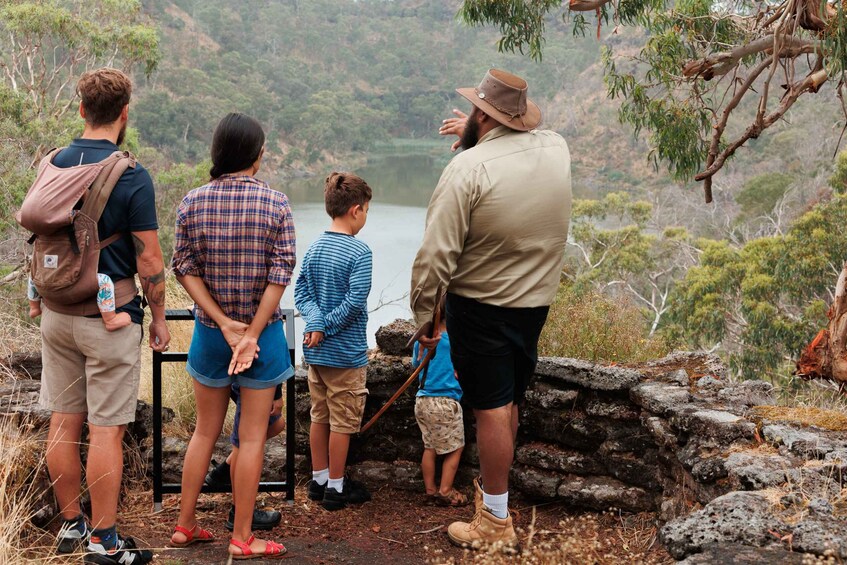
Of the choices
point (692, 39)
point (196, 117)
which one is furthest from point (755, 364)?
point (196, 117)

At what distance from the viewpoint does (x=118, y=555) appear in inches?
119

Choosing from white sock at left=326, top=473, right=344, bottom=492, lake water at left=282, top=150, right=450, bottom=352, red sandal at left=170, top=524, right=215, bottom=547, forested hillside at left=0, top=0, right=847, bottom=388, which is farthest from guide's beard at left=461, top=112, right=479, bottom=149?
lake water at left=282, top=150, right=450, bottom=352

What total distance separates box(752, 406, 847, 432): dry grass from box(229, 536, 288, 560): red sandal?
1895mm

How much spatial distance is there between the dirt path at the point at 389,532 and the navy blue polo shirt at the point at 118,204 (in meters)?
1.02

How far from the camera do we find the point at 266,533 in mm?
3662

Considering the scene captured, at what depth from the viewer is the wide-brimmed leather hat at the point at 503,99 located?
3.24 metres

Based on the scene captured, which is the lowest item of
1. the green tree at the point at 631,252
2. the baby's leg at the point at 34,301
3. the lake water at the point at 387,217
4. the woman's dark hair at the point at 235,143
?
the lake water at the point at 387,217

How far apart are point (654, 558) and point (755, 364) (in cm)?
1160

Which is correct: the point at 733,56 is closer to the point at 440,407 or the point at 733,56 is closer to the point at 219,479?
the point at 440,407

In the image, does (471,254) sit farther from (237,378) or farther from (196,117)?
(196,117)

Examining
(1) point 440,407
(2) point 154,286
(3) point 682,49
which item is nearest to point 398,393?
(1) point 440,407

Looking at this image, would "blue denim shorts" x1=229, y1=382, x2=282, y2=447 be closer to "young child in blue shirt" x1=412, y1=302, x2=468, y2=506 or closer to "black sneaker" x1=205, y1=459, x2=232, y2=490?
"black sneaker" x1=205, y1=459, x2=232, y2=490

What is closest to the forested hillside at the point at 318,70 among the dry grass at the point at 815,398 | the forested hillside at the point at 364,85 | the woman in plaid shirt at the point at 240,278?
the forested hillside at the point at 364,85

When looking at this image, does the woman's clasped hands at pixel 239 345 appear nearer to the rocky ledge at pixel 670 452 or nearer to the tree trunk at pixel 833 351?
the rocky ledge at pixel 670 452
